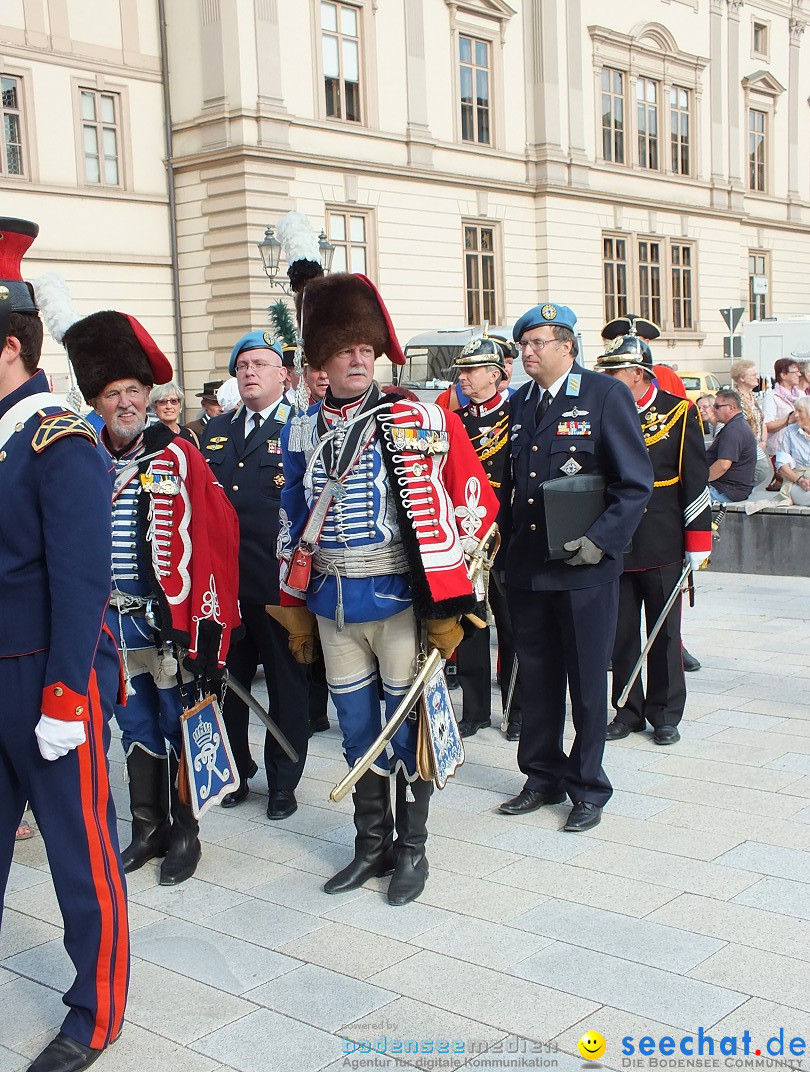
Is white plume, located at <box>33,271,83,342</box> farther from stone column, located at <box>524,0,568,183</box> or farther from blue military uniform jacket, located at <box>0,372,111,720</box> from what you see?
stone column, located at <box>524,0,568,183</box>

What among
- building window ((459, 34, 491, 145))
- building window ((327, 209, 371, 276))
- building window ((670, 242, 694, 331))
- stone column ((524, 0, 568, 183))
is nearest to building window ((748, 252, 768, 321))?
building window ((670, 242, 694, 331))

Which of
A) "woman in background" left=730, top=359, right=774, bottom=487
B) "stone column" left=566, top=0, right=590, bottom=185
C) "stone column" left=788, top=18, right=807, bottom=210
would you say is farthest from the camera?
"stone column" left=788, top=18, right=807, bottom=210

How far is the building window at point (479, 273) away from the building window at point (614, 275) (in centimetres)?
427

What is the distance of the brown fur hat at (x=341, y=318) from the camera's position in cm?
420

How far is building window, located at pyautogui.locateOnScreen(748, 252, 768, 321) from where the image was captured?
3634 cm

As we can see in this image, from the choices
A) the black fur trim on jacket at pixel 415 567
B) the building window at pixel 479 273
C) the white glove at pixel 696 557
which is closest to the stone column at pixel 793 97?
the building window at pixel 479 273

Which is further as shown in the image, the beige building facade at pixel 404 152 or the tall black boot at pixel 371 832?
the beige building facade at pixel 404 152

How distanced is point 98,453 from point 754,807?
3.11m

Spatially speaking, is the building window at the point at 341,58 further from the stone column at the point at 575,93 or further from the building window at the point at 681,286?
the building window at the point at 681,286

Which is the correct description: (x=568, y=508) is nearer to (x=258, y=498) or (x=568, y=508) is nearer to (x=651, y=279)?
(x=258, y=498)

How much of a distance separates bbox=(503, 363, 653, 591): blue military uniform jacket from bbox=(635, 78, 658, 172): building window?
2858cm

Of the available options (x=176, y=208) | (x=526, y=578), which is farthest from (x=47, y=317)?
(x=176, y=208)

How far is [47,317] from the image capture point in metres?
6.79

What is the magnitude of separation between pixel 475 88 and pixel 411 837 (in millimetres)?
24943
